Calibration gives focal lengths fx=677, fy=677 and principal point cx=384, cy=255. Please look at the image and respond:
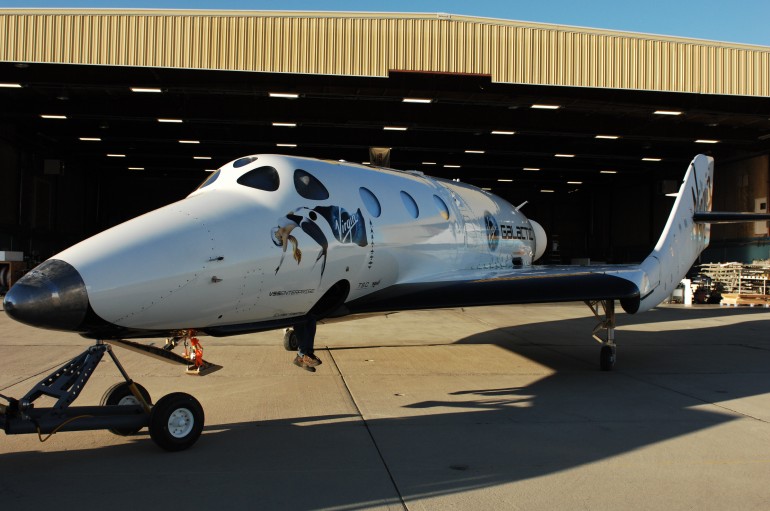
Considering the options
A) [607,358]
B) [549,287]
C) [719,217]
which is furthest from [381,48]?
[549,287]

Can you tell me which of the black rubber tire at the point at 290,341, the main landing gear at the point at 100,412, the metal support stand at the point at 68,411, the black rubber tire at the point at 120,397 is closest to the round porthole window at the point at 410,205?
the black rubber tire at the point at 290,341

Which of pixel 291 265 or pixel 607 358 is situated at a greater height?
pixel 291 265

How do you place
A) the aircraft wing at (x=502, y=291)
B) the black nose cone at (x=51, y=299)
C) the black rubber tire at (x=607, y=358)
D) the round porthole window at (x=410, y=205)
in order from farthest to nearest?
the black rubber tire at (x=607, y=358) < the round porthole window at (x=410, y=205) < the aircraft wing at (x=502, y=291) < the black nose cone at (x=51, y=299)

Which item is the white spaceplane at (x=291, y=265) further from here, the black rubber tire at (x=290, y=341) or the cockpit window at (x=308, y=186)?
the black rubber tire at (x=290, y=341)

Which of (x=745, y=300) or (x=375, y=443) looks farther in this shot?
(x=745, y=300)

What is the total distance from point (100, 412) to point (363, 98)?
19.9 meters

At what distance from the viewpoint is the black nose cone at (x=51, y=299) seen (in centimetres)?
524

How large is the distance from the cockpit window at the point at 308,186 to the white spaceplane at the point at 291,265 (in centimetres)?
2

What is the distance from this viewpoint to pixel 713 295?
27656 millimetres

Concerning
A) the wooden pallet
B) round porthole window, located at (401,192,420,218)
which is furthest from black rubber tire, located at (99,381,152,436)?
the wooden pallet

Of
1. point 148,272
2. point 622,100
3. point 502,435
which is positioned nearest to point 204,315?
point 148,272

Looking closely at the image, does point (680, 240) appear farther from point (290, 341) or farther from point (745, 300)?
point (745, 300)

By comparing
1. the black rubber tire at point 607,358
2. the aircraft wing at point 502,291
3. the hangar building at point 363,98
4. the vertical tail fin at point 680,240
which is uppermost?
the hangar building at point 363,98

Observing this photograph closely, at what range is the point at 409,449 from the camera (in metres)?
6.25
